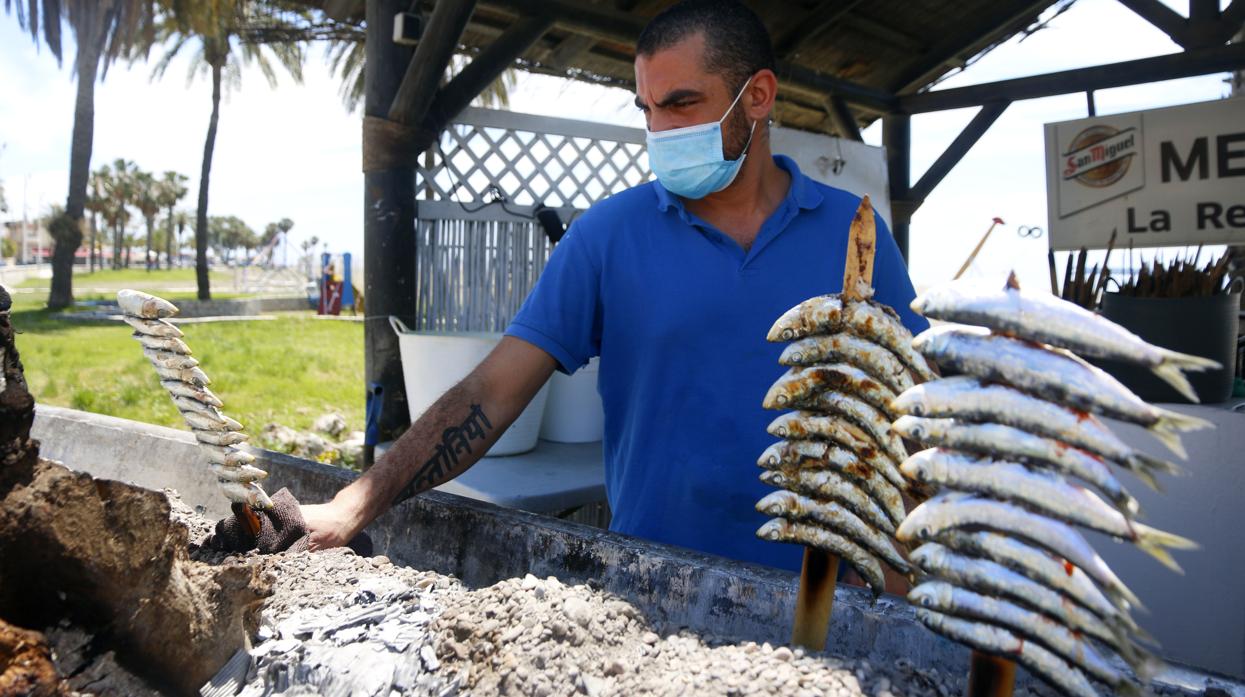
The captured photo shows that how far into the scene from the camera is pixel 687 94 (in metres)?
1.95

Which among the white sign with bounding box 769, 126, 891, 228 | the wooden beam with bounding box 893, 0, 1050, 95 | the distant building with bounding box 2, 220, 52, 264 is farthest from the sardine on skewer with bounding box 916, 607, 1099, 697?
the distant building with bounding box 2, 220, 52, 264

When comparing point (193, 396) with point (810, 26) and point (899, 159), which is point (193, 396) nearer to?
point (810, 26)

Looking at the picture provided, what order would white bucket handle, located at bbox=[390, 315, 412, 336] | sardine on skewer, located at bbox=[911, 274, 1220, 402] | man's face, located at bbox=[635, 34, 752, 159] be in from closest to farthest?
sardine on skewer, located at bbox=[911, 274, 1220, 402] → man's face, located at bbox=[635, 34, 752, 159] → white bucket handle, located at bbox=[390, 315, 412, 336]

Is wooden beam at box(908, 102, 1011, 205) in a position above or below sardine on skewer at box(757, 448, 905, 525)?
above

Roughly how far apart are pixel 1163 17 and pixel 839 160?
1.82m

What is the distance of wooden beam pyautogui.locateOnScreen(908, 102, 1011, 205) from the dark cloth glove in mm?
5167

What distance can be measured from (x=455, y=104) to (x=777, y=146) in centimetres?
197

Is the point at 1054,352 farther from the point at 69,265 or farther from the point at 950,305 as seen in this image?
the point at 69,265

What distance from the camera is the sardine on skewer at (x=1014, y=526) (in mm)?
782

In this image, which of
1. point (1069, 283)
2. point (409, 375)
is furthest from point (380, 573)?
point (1069, 283)

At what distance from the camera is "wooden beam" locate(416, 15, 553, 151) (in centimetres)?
407

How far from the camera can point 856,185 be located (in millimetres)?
5246

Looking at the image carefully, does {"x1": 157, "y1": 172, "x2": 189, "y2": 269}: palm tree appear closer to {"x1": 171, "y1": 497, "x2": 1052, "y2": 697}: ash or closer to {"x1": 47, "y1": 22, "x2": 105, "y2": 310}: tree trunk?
{"x1": 47, "y1": 22, "x2": 105, "y2": 310}: tree trunk

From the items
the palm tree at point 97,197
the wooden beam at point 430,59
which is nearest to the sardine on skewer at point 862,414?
the wooden beam at point 430,59
